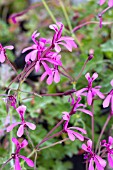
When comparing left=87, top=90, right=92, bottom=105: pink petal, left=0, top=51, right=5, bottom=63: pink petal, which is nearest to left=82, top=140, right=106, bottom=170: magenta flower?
left=87, top=90, right=92, bottom=105: pink petal

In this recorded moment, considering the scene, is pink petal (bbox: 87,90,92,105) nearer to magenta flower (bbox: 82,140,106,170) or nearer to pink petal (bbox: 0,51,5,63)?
magenta flower (bbox: 82,140,106,170)

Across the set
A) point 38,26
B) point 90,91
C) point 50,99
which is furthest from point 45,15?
point 90,91

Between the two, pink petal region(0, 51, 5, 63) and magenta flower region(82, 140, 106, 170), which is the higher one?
pink petal region(0, 51, 5, 63)

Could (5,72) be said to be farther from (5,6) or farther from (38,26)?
(5,6)

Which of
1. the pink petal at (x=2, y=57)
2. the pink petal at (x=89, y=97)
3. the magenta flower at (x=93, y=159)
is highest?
the pink petal at (x=2, y=57)

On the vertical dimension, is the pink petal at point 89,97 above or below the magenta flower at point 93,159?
above

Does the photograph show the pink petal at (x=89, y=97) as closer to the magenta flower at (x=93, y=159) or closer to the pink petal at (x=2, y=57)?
the magenta flower at (x=93, y=159)

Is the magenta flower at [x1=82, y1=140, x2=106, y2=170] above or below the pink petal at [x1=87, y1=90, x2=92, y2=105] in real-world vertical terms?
below

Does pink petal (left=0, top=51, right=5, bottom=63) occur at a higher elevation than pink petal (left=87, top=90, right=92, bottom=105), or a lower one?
higher

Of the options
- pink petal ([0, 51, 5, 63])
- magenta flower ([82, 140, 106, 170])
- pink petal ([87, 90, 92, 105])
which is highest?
pink petal ([0, 51, 5, 63])

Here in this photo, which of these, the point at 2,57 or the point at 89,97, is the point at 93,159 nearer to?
the point at 89,97

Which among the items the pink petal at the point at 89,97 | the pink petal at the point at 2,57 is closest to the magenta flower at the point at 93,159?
the pink petal at the point at 89,97
